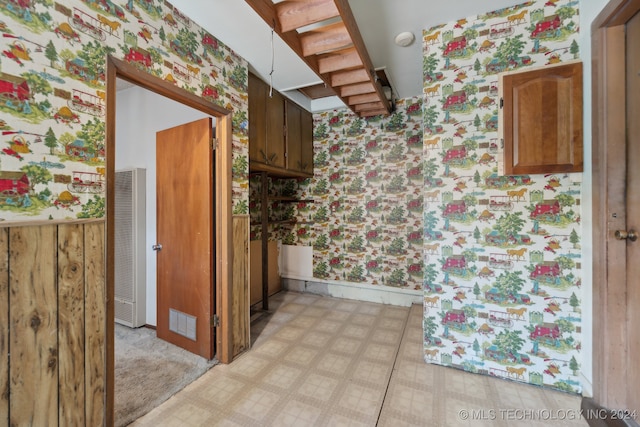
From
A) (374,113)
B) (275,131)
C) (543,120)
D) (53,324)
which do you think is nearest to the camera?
(53,324)

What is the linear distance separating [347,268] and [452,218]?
180 cm

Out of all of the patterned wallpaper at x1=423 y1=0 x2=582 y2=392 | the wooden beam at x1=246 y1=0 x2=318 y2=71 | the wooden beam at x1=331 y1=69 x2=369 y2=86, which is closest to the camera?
the wooden beam at x1=246 y1=0 x2=318 y2=71

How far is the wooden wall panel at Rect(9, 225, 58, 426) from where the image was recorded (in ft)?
3.27

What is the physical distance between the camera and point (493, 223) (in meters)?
1.82

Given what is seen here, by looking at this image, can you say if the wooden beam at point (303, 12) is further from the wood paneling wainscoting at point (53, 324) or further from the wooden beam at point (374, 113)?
the wooden beam at point (374, 113)

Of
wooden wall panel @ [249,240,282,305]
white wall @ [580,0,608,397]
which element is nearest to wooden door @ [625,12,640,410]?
white wall @ [580,0,608,397]

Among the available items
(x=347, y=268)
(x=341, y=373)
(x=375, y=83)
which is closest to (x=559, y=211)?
(x=375, y=83)

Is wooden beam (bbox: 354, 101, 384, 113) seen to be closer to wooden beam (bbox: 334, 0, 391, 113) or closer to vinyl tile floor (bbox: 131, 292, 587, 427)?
wooden beam (bbox: 334, 0, 391, 113)

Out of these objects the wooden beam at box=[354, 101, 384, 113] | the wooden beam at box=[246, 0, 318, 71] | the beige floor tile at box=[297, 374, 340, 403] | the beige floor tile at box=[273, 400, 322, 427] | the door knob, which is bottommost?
the beige floor tile at box=[273, 400, 322, 427]

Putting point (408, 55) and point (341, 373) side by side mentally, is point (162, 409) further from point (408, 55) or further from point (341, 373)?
point (408, 55)

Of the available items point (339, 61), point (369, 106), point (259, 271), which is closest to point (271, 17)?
point (339, 61)

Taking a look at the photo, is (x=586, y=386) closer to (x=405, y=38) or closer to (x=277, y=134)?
(x=405, y=38)

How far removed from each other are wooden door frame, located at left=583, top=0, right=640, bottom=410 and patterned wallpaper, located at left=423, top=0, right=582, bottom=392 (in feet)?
0.79

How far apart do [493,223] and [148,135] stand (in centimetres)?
331
